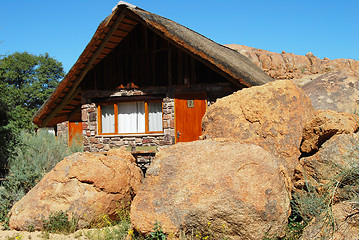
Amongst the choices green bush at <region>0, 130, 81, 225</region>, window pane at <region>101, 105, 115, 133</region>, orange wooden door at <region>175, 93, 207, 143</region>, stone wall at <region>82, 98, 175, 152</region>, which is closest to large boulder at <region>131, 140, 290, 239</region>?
green bush at <region>0, 130, 81, 225</region>

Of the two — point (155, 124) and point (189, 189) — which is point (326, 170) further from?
point (155, 124)

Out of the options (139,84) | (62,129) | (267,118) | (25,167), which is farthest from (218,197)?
(62,129)

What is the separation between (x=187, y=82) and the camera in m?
10.5

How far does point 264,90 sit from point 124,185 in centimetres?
294

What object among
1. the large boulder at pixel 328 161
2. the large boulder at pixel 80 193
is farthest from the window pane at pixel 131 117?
the large boulder at pixel 328 161

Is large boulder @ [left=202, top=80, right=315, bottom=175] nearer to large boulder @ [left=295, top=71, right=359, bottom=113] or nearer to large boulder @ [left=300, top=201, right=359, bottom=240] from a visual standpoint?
large boulder @ [left=300, top=201, right=359, bottom=240]

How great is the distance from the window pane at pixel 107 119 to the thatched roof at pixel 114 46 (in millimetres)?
1199

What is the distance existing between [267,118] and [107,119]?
24.3 feet

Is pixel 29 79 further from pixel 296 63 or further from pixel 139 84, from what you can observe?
pixel 139 84

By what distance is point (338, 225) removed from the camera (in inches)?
148

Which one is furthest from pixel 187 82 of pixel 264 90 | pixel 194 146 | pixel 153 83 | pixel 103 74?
pixel 194 146

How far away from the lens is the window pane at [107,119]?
1183cm

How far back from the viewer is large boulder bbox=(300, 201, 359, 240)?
3691mm

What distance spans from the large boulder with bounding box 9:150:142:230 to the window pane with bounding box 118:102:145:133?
522cm
